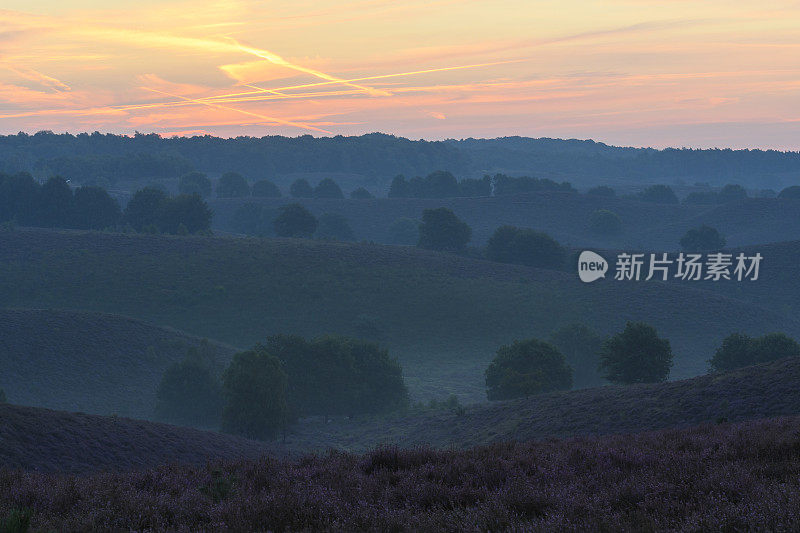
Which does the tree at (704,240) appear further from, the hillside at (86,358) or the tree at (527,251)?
the hillside at (86,358)

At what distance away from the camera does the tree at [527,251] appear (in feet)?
464

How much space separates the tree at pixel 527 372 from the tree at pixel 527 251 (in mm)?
78298

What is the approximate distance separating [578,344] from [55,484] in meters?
77.2

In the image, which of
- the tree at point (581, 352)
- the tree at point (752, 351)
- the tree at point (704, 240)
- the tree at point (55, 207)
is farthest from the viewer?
the tree at point (704, 240)

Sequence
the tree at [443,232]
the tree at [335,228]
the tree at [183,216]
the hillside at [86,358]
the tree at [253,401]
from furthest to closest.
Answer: the tree at [335,228] → the tree at [443,232] → the tree at [183,216] → the hillside at [86,358] → the tree at [253,401]

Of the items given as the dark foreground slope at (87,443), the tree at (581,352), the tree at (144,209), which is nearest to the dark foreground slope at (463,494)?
the dark foreground slope at (87,443)

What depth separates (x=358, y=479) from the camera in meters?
11.8

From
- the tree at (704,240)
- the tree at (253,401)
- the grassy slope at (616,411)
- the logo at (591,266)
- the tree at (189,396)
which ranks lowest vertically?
the tree at (189,396)

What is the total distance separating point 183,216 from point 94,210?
21.8 m

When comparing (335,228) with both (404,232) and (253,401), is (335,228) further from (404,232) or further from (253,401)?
(253,401)

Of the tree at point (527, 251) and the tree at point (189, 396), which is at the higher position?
the tree at point (527, 251)

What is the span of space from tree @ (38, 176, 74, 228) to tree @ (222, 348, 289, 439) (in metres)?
115

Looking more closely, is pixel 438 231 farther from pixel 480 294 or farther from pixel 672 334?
pixel 672 334

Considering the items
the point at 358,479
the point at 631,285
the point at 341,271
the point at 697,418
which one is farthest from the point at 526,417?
the point at 631,285
